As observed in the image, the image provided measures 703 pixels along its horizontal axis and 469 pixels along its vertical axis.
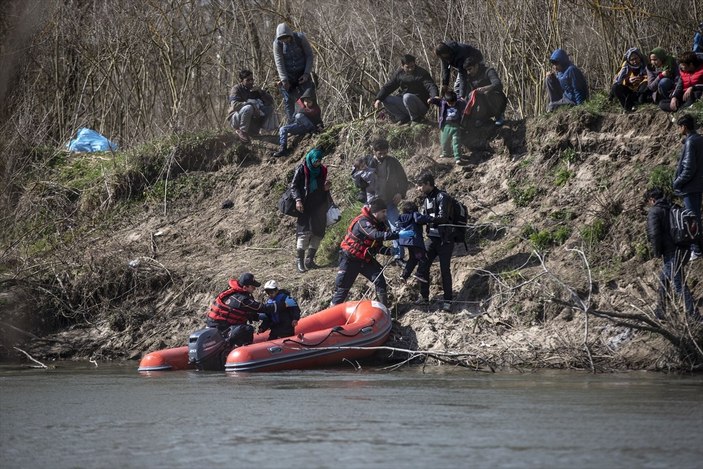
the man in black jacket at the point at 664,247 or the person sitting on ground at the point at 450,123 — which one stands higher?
the person sitting on ground at the point at 450,123

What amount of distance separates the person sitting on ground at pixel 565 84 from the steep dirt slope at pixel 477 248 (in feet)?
1.10

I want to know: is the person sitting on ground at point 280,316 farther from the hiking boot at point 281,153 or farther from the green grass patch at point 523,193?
the hiking boot at point 281,153

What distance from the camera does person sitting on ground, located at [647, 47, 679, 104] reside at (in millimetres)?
16125

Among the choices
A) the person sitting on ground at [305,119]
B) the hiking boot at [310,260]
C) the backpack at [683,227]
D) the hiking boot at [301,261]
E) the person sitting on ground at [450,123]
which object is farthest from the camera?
the person sitting on ground at [305,119]

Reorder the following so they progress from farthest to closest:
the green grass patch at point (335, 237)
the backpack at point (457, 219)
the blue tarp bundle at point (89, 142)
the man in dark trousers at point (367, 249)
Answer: the blue tarp bundle at point (89, 142) → the green grass patch at point (335, 237) → the man in dark trousers at point (367, 249) → the backpack at point (457, 219)

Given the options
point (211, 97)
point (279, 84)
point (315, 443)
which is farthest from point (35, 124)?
point (315, 443)

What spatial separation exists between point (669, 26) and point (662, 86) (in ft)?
7.64

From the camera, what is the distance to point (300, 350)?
14906 mm

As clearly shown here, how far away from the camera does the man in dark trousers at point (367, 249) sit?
15.8 m

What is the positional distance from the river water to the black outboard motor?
96 centimetres

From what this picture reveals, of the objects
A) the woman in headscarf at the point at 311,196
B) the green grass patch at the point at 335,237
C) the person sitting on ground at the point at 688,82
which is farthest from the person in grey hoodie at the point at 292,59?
the person sitting on ground at the point at 688,82

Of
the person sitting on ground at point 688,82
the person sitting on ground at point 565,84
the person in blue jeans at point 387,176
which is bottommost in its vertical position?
the person in blue jeans at point 387,176

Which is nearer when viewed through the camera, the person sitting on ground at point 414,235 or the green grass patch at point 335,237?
the person sitting on ground at point 414,235

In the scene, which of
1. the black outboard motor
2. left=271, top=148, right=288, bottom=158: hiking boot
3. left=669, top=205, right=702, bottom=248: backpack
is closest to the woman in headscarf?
the black outboard motor
